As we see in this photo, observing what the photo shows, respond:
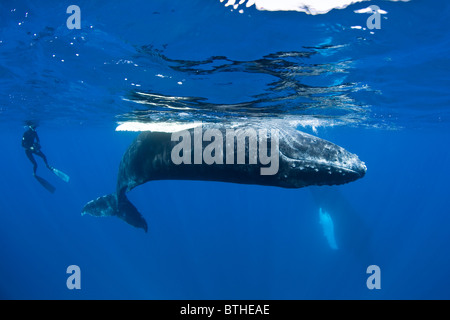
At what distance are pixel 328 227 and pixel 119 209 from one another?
81.7 feet

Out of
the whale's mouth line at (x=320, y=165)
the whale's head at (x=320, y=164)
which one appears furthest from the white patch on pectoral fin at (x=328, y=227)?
the whale's mouth line at (x=320, y=165)

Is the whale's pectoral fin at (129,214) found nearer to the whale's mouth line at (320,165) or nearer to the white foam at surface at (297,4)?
the whale's mouth line at (320,165)

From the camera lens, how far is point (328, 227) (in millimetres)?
29516

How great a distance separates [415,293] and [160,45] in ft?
141

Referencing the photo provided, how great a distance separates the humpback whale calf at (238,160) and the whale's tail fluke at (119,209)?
37 mm

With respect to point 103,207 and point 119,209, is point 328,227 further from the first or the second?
point 103,207

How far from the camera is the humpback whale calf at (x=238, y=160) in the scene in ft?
18.4

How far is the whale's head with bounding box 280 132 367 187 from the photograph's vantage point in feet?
17.8

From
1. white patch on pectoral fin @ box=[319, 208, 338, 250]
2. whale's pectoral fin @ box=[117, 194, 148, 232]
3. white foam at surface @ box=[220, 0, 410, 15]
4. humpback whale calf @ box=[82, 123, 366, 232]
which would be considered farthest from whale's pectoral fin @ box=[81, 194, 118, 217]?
white patch on pectoral fin @ box=[319, 208, 338, 250]

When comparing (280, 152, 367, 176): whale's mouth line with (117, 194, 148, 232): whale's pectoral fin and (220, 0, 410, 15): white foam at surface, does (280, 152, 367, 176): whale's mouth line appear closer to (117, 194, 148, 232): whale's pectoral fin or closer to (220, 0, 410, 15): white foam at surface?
(220, 0, 410, 15): white foam at surface

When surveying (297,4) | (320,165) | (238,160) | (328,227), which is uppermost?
(297,4)

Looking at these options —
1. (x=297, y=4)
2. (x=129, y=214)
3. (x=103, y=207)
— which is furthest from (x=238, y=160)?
(x=103, y=207)

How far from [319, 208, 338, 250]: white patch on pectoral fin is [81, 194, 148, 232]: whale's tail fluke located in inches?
895
